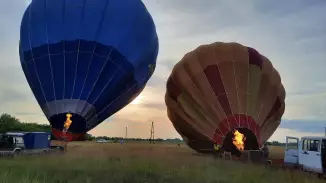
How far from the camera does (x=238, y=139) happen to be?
1928cm

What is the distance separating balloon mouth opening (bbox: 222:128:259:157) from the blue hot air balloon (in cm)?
733

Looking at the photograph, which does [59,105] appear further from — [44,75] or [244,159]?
[244,159]

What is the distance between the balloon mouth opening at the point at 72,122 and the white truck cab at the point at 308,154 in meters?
10.9

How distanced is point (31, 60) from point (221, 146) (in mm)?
11919

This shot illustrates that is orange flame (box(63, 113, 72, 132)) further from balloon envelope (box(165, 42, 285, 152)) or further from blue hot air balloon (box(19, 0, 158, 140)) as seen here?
balloon envelope (box(165, 42, 285, 152))

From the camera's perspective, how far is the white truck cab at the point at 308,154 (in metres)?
15.1

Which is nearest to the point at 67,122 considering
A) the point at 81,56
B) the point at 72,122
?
the point at 72,122

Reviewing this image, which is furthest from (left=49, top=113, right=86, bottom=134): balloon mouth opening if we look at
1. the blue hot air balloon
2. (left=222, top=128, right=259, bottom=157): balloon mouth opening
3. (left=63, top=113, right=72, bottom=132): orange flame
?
(left=222, top=128, right=259, bottom=157): balloon mouth opening

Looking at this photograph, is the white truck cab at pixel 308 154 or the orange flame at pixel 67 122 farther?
the orange flame at pixel 67 122

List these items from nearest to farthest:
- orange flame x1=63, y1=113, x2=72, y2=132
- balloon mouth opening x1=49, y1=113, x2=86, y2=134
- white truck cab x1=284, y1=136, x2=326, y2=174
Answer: white truck cab x1=284, y1=136, x2=326, y2=174
orange flame x1=63, y1=113, x2=72, y2=132
balloon mouth opening x1=49, y1=113, x2=86, y2=134

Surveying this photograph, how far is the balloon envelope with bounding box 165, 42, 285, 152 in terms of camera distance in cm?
1964

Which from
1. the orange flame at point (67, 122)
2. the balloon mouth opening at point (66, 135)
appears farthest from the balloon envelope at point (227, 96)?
the orange flame at point (67, 122)

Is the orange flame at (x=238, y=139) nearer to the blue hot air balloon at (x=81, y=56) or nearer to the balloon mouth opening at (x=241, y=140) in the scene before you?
the balloon mouth opening at (x=241, y=140)

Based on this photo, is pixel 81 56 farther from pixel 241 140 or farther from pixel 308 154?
pixel 308 154
